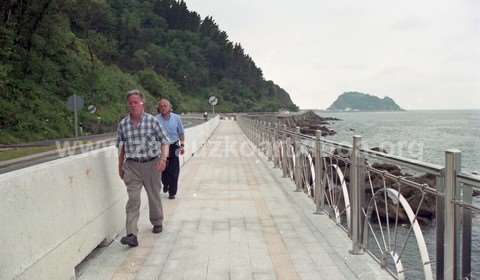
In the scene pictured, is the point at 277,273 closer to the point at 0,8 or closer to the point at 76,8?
the point at 0,8

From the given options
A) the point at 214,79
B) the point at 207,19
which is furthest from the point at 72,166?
the point at 207,19

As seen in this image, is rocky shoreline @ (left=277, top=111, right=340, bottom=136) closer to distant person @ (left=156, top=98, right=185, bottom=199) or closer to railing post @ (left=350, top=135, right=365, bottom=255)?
distant person @ (left=156, top=98, right=185, bottom=199)

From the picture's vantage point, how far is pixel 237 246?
17.9ft

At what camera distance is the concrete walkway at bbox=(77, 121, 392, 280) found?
456 centimetres

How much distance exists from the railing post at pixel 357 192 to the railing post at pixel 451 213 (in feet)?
5.90

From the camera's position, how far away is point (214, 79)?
127250mm

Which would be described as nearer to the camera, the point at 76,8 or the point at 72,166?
the point at 72,166

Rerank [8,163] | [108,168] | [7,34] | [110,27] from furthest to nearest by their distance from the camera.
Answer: [110,27]
[7,34]
[8,163]
[108,168]

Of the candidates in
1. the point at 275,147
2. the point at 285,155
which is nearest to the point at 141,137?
the point at 285,155

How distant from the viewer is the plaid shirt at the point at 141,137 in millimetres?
5309

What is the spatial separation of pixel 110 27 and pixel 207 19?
56862 mm

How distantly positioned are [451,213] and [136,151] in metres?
3.33

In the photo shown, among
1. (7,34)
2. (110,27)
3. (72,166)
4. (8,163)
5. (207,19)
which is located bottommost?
(8,163)

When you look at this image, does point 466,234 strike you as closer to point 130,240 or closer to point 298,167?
point 130,240
